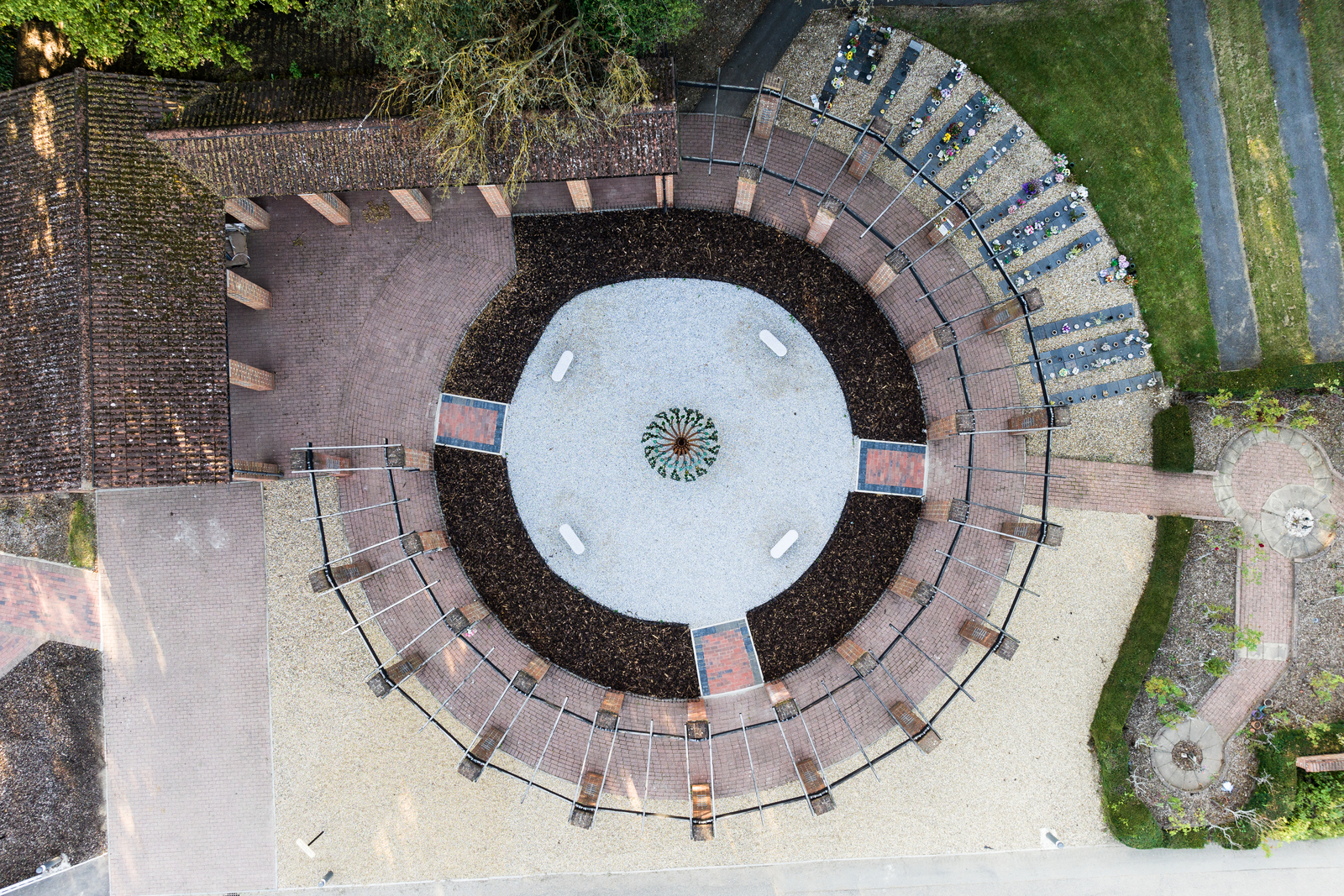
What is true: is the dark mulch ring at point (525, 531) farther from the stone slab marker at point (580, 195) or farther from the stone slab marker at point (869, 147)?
the stone slab marker at point (869, 147)

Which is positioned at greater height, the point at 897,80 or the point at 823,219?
the point at 897,80

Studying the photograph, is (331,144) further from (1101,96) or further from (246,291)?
(1101,96)

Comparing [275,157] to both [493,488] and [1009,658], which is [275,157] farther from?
[1009,658]

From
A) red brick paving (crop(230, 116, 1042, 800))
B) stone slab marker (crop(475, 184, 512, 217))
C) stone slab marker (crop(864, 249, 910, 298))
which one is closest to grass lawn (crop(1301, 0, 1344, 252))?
red brick paving (crop(230, 116, 1042, 800))

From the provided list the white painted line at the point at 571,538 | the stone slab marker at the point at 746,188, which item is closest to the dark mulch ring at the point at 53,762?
the white painted line at the point at 571,538

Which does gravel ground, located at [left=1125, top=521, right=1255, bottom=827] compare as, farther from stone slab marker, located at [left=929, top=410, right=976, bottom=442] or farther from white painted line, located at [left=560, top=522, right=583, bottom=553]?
white painted line, located at [left=560, top=522, right=583, bottom=553]

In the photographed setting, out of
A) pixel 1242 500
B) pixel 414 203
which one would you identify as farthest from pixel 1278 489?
pixel 414 203
